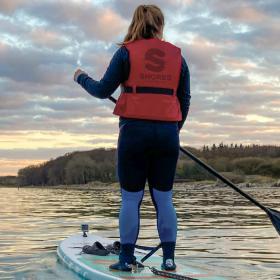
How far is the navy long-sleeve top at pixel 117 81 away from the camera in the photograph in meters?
5.45

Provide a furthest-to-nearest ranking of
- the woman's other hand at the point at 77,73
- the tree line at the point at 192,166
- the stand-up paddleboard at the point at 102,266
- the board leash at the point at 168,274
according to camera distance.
Result: the tree line at the point at 192,166 → the woman's other hand at the point at 77,73 → the stand-up paddleboard at the point at 102,266 → the board leash at the point at 168,274

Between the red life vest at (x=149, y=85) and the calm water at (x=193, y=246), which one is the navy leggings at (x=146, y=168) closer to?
the red life vest at (x=149, y=85)

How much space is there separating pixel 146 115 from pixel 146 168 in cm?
57

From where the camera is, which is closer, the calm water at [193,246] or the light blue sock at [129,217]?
the light blue sock at [129,217]

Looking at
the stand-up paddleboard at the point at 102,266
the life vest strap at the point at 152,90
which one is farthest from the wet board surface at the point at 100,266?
the life vest strap at the point at 152,90

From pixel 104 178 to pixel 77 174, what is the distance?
1482cm

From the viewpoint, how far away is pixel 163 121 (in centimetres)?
543

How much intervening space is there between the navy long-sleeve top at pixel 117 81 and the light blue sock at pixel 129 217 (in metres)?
0.95

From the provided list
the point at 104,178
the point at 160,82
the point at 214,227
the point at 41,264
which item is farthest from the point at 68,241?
the point at 104,178

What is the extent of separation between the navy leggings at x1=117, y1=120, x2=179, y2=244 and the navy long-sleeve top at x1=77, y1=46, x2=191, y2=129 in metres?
0.39

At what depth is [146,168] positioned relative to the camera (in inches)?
219

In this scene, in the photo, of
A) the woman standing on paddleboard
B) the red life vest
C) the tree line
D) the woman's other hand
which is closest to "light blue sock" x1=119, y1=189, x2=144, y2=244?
the woman standing on paddleboard

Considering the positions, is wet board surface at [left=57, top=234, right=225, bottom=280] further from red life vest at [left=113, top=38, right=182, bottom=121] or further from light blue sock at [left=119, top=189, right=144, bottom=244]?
red life vest at [left=113, top=38, right=182, bottom=121]

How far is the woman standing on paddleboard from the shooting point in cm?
540
